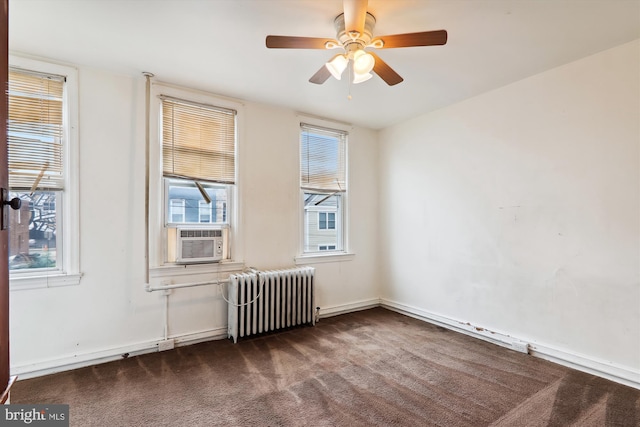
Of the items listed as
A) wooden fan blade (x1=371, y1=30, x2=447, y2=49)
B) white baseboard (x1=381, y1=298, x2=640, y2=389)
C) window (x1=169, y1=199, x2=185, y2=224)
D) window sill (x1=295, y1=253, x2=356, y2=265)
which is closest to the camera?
wooden fan blade (x1=371, y1=30, x2=447, y2=49)

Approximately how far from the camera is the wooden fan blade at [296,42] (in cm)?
184

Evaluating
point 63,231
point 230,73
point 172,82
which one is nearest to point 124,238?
point 63,231

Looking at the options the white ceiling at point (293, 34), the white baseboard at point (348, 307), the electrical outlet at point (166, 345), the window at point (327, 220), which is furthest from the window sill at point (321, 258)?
the white ceiling at point (293, 34)

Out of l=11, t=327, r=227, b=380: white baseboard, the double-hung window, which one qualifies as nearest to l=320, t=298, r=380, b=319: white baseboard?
l=11, t=327, r=227, b=380: white baseboard

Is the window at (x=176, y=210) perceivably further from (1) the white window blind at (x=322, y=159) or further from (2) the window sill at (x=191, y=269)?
(1) the white window blind at (x=322, y=159)

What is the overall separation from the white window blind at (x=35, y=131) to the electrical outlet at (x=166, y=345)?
1678 millimetres

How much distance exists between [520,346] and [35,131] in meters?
4.75

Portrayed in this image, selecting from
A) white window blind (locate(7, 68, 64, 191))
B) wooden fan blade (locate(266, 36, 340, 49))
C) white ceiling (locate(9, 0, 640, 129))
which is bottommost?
white window blind (locate(7, 68, 64, 191))

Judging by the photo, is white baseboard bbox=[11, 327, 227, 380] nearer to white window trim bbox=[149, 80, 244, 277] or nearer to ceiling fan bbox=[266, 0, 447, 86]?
white window trim bbox=[149, 80, 244, 277]

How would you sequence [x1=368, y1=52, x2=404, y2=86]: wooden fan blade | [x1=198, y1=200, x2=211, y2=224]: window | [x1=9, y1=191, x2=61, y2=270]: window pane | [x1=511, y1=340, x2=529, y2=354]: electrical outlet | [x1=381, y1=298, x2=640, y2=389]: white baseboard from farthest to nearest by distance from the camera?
[x1=198, y1=200, x2=211, y2=224]: window
[x1=511, y1=340, x2=529, y2=354]: electrical outlet
[x1=9, y1=191, x2=61, y2=270]: window pane
[x1=381, y1=298, x2=640, y2=389]: white baseboard
[x1=368, y1=52, x2=404, y2=86]: wooden fan blade

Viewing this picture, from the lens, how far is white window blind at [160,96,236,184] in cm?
306

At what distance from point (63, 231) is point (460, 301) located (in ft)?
13.3

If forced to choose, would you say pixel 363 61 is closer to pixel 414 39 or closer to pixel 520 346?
pixel 414 39

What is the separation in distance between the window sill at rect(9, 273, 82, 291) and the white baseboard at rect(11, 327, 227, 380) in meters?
0.62
